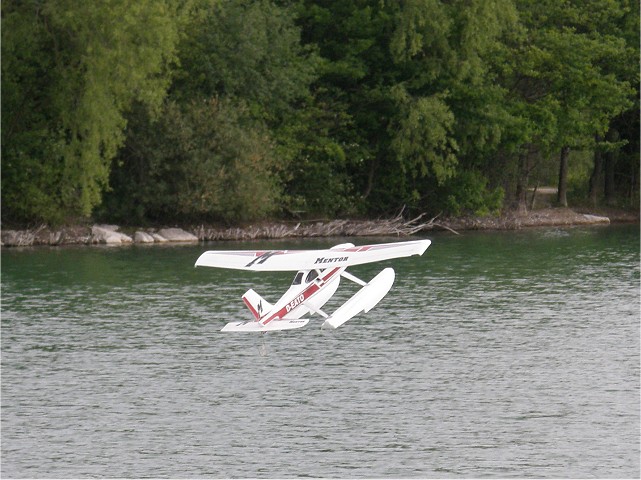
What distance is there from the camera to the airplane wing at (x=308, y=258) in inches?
1093

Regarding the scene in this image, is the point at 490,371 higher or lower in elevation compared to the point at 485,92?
lower

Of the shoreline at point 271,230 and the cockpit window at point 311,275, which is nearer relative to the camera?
the cockpit window at point 311,275

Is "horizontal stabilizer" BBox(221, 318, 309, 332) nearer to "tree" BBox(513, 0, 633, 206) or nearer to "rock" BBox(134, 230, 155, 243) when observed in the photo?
"rock" BBox(134, 230, 155, 243)

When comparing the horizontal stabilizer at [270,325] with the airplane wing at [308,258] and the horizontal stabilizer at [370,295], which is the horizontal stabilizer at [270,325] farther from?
the horizontal stabilizer at [370,295]

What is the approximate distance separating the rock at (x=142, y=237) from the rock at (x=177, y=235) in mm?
540

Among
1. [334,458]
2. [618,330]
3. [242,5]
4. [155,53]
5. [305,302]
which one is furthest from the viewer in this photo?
[242,5]

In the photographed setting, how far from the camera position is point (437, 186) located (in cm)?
6334

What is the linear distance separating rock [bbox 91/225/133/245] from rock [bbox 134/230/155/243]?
0.31 metres

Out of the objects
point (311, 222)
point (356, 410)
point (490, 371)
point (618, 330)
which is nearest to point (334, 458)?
point (356, 410)

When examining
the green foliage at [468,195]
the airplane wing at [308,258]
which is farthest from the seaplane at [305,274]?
the green foliage at [468,195]

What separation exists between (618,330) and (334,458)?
14573 millimetres

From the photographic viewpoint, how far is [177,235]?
5675 cm

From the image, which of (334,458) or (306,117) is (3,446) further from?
(306,117)

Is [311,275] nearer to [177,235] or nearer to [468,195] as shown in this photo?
[177,235]
